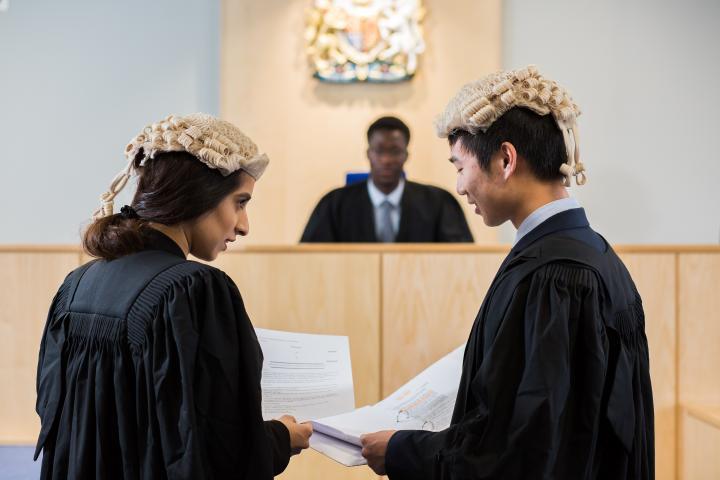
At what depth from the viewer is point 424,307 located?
2.44 meters

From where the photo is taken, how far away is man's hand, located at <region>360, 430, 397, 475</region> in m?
1.55

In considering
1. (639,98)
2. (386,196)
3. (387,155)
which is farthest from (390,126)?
(639,98)

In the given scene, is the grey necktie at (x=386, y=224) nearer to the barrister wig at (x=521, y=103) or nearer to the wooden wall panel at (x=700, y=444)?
the wooden wall panel at (x=700, y=444)

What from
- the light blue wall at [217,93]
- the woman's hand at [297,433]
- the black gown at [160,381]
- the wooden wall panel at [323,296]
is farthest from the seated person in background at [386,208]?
the black gown at [160,381]

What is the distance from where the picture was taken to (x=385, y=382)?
96.1 inches

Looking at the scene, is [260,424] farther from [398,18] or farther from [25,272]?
[398,18]

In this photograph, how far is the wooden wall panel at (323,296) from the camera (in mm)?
2445

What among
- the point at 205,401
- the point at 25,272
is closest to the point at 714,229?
the point at 25,272

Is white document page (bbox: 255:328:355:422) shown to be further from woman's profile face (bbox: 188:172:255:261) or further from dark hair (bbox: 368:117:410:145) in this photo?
dark hair (bbox: 368:117:410:145)

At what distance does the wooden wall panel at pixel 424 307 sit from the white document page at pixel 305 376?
0.47 m

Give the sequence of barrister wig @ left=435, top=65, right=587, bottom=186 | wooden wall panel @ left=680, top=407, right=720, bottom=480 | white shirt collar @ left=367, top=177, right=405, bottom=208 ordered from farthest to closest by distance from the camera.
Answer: white shirt collar @ left=367, top=177, right=405, bottom=208, wooden wall panel @ left=680, top=407, right=720, bottom=480, barrister wig @ left=435, top=65, right=587, bottom=186

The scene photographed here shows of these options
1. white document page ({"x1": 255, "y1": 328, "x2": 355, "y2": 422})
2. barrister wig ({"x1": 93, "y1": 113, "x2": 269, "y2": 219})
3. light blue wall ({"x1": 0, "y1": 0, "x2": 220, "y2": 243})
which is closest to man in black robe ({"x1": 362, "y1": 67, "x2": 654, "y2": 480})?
white document page ({"x1": 255, "y1": 328, "x2": 355, "y2": 422})

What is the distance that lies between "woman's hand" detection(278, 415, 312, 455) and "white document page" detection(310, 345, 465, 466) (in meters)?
0.05

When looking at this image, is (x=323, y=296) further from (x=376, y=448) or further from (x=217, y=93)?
(x=217, y=93)
